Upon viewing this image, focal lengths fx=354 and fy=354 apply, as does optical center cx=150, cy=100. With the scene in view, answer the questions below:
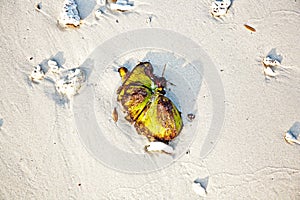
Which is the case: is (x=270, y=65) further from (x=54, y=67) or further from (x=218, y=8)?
(x=54, y=67)

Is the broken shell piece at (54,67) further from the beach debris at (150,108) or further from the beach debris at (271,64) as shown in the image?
the beach debris at (271,64)

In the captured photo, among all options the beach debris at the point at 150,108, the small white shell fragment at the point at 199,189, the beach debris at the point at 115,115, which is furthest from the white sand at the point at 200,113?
the beach debris at the point at 115,115

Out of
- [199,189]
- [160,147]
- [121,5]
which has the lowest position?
[199,189]

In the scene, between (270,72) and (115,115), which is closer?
(115,115)

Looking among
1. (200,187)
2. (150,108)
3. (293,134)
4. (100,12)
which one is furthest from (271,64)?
(100,12)

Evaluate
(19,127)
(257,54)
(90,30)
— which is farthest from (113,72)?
(257,54)

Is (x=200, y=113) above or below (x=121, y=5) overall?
below

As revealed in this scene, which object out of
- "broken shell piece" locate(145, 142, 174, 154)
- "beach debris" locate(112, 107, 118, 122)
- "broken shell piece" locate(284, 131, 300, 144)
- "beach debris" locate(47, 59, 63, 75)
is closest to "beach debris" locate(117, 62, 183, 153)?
"broken shell piece" locate(145, 142, 174, 154)
